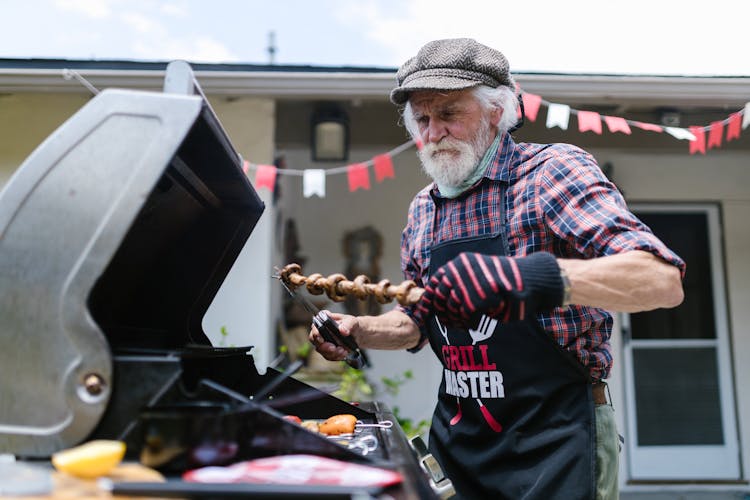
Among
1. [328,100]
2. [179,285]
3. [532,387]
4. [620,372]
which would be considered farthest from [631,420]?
[179,285]

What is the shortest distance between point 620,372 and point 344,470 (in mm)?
4959

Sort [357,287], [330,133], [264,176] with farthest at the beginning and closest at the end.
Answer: [330,133]
[264,176]
[357,287]

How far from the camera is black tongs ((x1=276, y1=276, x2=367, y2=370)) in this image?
1.84 metres

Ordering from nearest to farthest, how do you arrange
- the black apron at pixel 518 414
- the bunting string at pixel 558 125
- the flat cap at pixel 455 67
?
the black apron at pixel 518 414, the flat cap at pixel 455 67, the bunting string at pixel 558 125

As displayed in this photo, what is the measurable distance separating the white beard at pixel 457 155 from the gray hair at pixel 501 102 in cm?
5

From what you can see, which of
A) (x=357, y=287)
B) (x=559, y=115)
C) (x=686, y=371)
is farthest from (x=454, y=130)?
(x=686, y=371)

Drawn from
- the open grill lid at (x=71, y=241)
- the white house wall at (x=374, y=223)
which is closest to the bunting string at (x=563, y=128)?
the white house wall at (x=374, y=223)

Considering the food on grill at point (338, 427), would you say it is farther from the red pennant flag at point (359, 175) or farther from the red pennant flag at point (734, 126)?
the red pennant flag at point (734, 126)

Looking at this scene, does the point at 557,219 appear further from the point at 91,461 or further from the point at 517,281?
the point at 91,461

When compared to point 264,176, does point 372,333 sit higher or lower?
lower

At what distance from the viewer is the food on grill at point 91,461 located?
2.86 ft

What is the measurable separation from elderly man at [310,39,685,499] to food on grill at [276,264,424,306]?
0.04 m

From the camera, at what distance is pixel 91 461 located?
0.87 meters

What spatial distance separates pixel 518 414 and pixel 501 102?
37.7 inches
